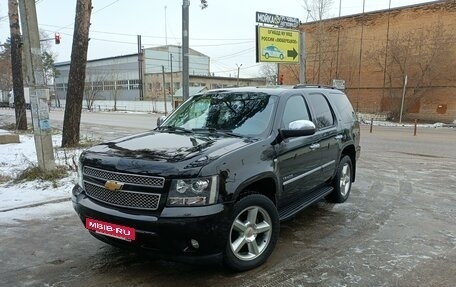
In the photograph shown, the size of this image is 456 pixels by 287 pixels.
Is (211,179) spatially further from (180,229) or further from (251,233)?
(251,233)

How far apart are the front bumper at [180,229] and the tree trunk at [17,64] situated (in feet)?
55.2

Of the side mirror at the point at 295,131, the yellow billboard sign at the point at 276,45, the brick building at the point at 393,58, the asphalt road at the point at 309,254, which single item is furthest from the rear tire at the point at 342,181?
the brick building at the point at 393,58

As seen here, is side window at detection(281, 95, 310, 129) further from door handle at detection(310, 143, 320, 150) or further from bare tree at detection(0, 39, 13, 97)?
bare tree at detection(0, 39, 13, 97)

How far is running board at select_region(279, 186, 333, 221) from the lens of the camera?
472 cm

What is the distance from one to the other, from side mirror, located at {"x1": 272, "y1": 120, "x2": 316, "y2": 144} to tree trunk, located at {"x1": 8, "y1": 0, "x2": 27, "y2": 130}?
54.5 ft

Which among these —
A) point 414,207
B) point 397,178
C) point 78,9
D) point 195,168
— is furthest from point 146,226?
point 78,9

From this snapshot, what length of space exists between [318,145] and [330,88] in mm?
1553

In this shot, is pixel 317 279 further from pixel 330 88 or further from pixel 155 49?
pixel 155 49

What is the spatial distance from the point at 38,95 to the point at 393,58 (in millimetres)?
33807

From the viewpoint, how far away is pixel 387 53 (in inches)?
1447

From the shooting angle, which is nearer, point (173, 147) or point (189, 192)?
point (189, 192)

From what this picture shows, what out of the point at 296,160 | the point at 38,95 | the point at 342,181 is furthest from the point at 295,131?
the point at 38,95

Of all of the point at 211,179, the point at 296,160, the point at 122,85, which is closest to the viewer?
the point at 211,179

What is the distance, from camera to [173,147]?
4.10 m
